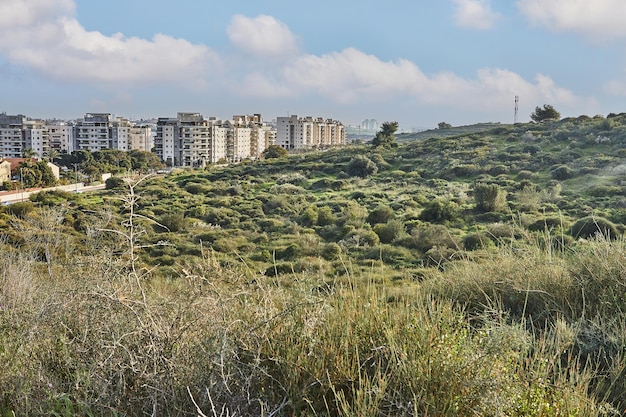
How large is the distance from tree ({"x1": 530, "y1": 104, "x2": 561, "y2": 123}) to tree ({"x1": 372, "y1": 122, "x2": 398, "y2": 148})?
1641 cm

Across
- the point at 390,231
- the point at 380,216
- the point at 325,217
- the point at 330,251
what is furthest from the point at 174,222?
the point at 390,231

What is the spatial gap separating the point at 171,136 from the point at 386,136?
1720 inches

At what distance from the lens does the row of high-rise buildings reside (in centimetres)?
8762

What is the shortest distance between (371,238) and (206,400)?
1663cm

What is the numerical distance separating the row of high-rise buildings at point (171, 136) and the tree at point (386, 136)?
3253 centimetres

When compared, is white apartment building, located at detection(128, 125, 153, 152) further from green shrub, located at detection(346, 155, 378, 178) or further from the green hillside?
the green hillside

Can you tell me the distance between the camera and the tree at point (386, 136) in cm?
5481

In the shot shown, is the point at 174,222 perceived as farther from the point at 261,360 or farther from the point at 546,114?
the point at 546,114

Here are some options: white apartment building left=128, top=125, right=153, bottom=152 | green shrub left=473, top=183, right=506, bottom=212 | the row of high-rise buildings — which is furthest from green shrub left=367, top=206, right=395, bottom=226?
white apartment building left=128, top=125, right=153, bottom=152

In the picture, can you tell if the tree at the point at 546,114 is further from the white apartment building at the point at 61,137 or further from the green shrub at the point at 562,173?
the white apartment building at the point at 61,137

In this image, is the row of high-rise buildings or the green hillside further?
the row of high-rise buildings

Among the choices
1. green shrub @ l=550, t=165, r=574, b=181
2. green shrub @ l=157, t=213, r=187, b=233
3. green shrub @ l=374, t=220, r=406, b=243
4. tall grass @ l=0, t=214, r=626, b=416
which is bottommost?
green shrub @ l=157, t=213, r=187, b=233

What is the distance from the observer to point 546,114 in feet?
197

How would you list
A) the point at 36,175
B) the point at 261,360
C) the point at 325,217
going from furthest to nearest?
the point at 36,175, the point at 325,217, the point at 261,360
